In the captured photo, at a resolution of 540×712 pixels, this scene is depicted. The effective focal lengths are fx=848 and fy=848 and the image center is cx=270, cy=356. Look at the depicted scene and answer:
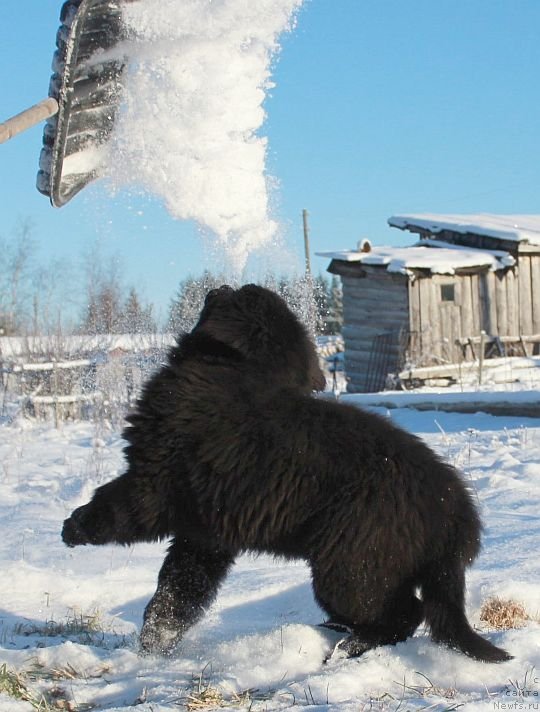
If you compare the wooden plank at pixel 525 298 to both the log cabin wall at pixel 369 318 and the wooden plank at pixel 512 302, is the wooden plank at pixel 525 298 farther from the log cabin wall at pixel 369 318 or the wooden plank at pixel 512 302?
the log cabin wall at pixel 369 318

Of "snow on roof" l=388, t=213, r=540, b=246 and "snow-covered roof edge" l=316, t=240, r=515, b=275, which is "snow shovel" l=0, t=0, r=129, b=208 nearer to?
"snow-covered roof edge" l=316, t=240, r=515, b=275

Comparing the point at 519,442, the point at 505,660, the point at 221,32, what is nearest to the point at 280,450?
the point at 505,660

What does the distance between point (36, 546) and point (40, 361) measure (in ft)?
34.1

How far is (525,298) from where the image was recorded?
22.2m

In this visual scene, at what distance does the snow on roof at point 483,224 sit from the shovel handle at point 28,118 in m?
19.3

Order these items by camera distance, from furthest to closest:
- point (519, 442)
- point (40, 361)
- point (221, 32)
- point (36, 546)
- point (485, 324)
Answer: point (485, 324) < point (40, 361) < point (519, 442) < point (36, 546) < point (221, 32)

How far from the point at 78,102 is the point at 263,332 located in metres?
1.30

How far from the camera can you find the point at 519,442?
28.0 feet

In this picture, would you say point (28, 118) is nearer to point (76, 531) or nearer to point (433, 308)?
point (76, 531)

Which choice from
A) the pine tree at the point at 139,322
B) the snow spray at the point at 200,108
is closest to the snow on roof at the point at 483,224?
the pine tree at the point at 139,322

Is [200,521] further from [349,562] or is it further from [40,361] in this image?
[40,361]

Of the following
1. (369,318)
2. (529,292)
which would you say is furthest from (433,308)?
(529,292)

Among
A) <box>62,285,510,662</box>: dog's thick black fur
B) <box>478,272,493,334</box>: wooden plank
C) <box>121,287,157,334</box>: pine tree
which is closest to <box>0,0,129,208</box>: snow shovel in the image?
<box>62,285,510,662</box>: dog's thick black fur

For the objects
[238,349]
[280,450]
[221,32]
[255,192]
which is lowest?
[280,450]
